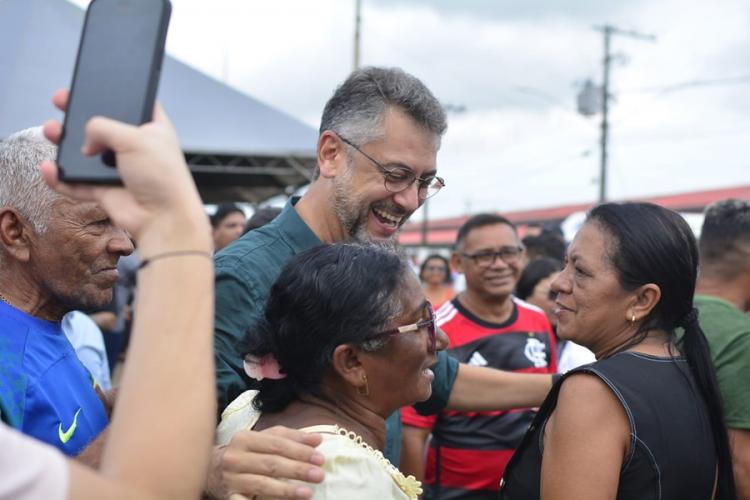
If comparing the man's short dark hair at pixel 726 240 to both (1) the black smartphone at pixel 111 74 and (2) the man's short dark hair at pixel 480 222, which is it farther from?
(1) the black smartphone at pixel 111 74

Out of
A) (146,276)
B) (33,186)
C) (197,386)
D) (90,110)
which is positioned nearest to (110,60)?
(90,110)

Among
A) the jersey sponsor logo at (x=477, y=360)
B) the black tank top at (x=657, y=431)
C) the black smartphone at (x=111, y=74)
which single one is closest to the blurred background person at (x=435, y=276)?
the jersey sponsor logo at (x=477, y=360)

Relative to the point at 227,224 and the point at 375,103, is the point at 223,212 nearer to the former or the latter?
the point at 227,224

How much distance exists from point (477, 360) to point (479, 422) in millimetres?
344

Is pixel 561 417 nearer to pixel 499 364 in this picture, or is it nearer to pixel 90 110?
pixel 90 110

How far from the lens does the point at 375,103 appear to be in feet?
8.14

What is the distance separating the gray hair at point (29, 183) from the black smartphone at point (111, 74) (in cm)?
88

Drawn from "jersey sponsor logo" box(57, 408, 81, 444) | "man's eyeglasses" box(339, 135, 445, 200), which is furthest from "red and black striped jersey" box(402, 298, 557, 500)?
"jersey sponsor logo" box(57, 408, 81, 444)

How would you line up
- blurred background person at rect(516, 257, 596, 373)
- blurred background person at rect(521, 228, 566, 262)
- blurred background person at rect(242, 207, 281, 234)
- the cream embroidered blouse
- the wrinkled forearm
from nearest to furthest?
the cream embroidered blouse
the wrinkled forearm
blurred background person at rect(242, 207, 281, 234)
blurred background person at rect(516, 257, 596, 373)
blurred background person at rect(521, 228, 566, 262)


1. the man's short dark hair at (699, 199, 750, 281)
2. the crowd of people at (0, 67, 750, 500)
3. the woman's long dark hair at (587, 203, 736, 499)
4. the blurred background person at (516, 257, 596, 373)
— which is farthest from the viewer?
the blurred background person at (516, 257, 596, 373)

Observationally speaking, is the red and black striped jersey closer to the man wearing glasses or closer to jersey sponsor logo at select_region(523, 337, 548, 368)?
jersey sponsor logo at select_region(523, 337, 548, 368)

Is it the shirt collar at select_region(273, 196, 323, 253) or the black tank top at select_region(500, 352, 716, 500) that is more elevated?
the shirt collar at select_region(273, 196, 323, 253)

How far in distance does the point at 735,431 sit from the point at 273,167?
9458mm

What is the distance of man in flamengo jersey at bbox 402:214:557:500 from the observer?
375cm
